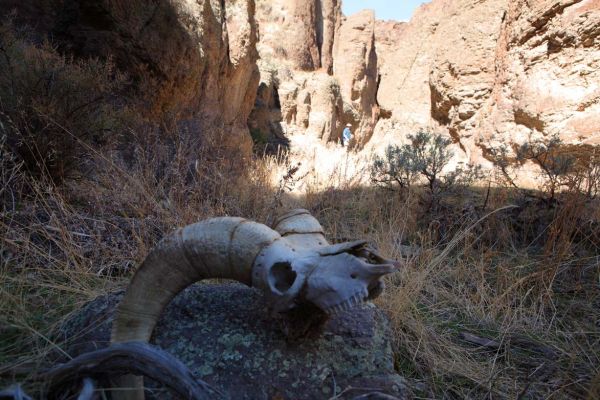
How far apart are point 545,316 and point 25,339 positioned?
2842mm

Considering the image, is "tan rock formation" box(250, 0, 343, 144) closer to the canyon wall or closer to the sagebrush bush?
the canyon wall

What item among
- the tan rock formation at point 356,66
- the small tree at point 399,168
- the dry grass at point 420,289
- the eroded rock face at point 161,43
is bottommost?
the dry grass at point 420,289

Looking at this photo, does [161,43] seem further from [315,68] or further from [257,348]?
[315,68]

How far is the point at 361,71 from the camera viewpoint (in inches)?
663

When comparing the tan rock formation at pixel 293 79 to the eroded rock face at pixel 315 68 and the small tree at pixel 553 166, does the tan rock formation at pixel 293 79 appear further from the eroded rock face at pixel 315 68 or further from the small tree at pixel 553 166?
the small tree at pixel 553 166

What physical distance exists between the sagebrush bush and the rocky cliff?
7136 millimetres

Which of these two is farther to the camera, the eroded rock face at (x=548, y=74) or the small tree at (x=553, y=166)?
the eroded rock face at (x=548, y=74)

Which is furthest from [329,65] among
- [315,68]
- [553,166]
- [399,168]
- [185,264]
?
[185,264]

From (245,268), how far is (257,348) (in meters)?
0.34

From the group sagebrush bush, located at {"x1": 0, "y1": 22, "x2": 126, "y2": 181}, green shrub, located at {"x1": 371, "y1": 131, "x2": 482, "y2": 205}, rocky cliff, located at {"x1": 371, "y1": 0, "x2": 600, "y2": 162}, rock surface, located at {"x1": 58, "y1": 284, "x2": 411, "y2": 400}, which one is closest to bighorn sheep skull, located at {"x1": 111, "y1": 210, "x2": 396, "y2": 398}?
rock surface, located at {"x1": 58, "y1": 284, "x2": 411, "y2": 400}

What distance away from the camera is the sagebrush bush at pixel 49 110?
291 cm

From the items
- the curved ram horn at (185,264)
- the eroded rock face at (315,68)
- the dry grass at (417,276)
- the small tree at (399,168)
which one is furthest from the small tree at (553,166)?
the eroded rock face at (315,68)

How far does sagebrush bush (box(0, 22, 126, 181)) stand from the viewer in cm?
291

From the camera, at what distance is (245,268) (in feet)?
3.97
